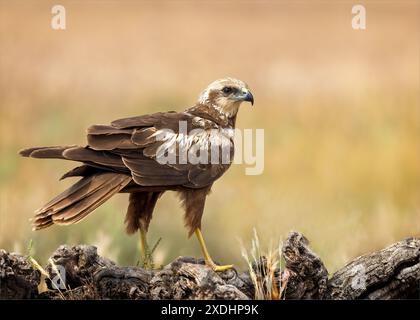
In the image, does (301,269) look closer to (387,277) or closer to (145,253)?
(387,277)

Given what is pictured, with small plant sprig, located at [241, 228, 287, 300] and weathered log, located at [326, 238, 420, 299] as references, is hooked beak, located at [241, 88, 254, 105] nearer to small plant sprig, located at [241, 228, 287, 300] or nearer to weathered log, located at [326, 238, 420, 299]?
small plant sprig, located at [241, 228, 287, 300]

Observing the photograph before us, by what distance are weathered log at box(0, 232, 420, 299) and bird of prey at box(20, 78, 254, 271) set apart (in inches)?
18.6

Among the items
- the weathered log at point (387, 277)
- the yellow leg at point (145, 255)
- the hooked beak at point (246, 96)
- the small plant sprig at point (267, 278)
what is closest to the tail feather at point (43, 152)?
the yellow leg at point (145, 255)

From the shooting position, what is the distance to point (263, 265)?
741cm

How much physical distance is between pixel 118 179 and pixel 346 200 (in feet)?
18.2

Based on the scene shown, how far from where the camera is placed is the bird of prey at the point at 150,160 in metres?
7.58

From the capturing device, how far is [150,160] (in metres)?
7.97

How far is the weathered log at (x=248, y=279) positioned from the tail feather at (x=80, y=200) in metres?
0.35

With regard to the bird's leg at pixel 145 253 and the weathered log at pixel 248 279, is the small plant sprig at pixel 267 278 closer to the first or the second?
the weathered log at pixel 248 279

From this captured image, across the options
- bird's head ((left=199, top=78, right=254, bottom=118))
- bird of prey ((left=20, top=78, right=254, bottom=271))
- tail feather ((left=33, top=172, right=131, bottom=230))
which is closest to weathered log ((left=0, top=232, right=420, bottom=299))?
tail feather ((left=33, top=172, right=131, bottom=230))

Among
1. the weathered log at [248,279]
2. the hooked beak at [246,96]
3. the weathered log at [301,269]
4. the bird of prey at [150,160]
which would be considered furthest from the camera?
the hooked beak at [246,96]

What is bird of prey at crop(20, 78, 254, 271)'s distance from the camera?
7578 millimetres
